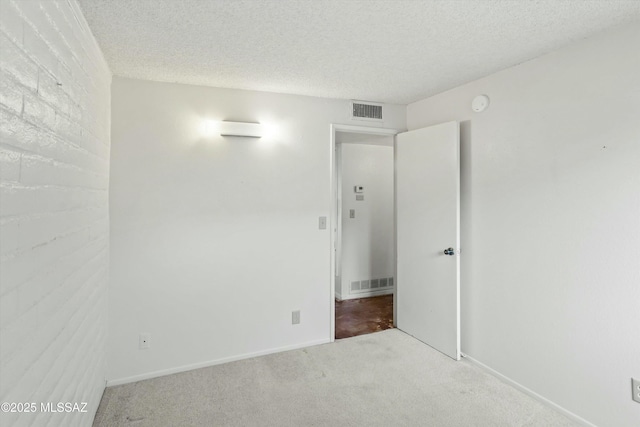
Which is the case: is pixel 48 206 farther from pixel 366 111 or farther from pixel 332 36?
pixel 366 111

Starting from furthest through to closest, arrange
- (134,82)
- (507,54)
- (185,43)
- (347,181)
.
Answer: (347,181) → (134,82) → (507,54) → (185,43)

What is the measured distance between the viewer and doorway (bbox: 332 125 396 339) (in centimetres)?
439

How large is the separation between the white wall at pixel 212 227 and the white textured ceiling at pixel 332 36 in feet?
1.10

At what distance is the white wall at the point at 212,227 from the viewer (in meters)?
2.46

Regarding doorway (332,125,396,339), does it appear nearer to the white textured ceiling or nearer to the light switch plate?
the light switch plate

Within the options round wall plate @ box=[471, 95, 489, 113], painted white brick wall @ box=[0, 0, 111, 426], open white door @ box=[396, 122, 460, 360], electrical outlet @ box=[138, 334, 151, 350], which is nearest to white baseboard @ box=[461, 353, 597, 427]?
open white door @ box=[396, 122, 460, 360]

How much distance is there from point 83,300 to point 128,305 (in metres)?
0.84

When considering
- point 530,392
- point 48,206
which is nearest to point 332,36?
point 48,206

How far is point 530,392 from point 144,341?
284cm

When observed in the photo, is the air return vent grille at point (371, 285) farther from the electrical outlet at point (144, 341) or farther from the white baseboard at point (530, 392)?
the electrical outlet at point (144, 341)

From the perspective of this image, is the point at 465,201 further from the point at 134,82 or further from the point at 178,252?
the point at 134,82

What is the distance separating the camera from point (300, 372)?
2578 millimetres

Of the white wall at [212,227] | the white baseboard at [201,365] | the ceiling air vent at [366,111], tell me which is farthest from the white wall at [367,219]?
the white baseboard at [201,365]

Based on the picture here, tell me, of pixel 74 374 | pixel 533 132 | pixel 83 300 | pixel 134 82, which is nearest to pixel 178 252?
pixel 83 300
